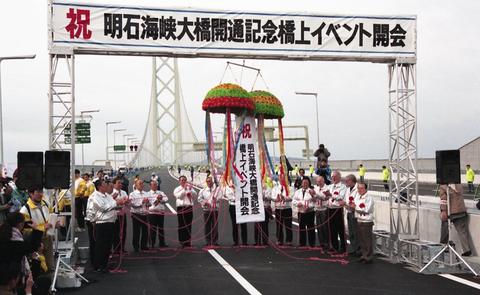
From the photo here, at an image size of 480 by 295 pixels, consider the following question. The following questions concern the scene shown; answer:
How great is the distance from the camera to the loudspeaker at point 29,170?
28.4 feet

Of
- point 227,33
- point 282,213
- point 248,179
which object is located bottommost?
point 282,213

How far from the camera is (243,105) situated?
1251cm

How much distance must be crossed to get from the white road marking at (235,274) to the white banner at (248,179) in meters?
1.13

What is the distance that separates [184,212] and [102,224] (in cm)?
292

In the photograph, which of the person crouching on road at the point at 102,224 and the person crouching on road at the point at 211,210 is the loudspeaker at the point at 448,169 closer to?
the person crouching on road at the point at 211,210

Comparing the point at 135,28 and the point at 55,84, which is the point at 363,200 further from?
the point at 55,84

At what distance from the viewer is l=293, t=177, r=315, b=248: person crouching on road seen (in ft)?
40.9

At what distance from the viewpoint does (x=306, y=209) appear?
41.2 ft

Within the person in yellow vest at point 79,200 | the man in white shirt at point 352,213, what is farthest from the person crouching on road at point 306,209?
the person in yellow vest at point 79,200

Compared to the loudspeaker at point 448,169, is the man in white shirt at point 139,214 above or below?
below

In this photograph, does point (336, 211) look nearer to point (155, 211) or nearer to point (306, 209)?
point (306, 209)

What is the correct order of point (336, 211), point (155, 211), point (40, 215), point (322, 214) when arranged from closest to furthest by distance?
point (40, 215)
point (336, 211)
point (322, 214)
point (155, 211)

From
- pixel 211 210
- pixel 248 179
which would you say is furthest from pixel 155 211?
pixel 248 179

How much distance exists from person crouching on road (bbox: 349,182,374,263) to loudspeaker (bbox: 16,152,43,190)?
5654mm
